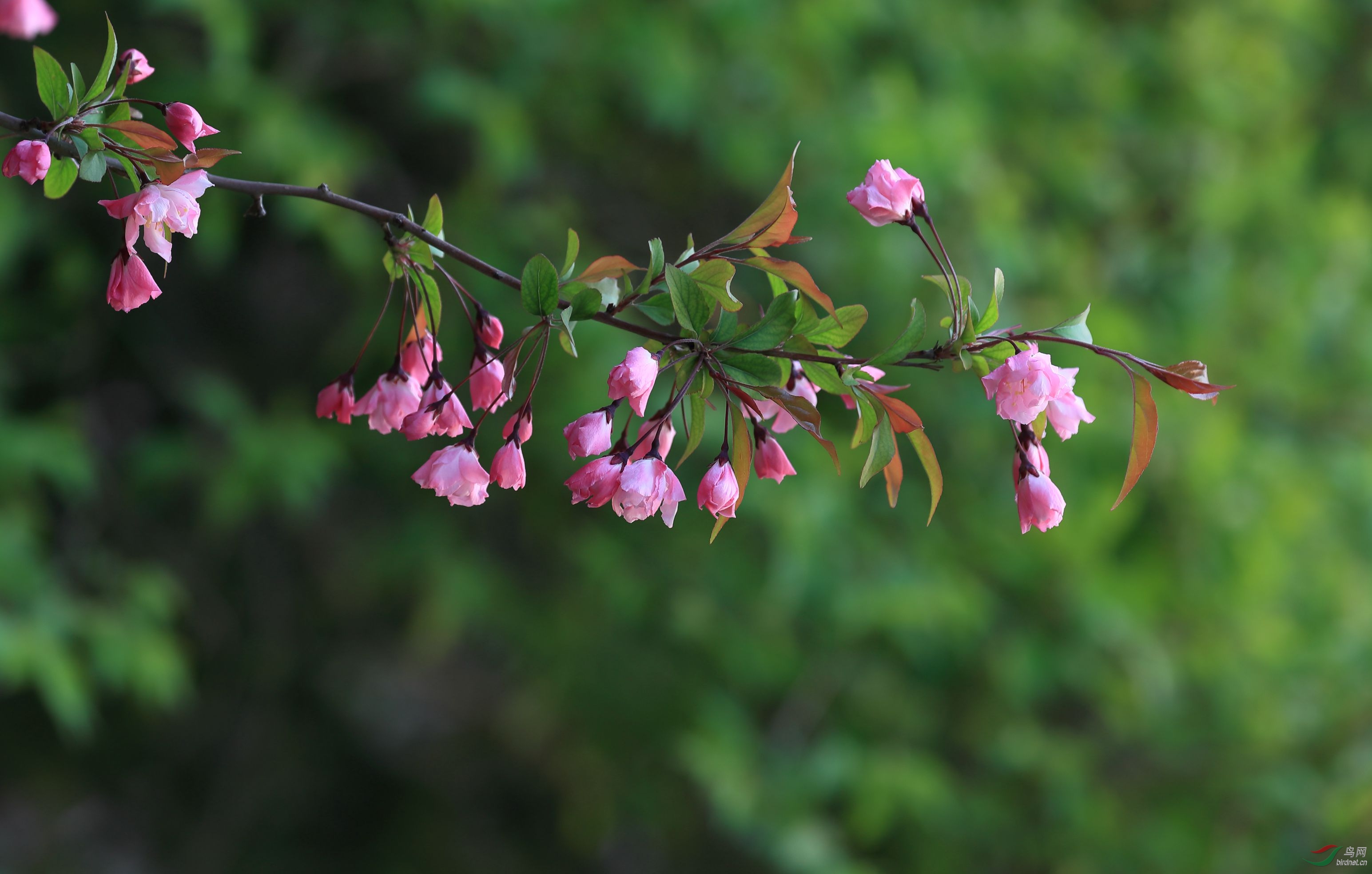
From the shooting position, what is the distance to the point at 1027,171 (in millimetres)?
2311

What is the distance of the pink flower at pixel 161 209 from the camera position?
1.52 ft

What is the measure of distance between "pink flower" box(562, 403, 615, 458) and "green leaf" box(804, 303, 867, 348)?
0.37ft

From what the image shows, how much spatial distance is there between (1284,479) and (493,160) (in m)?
1.78

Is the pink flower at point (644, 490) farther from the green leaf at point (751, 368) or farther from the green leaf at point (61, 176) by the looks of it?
the green leaf at point (61, 176)

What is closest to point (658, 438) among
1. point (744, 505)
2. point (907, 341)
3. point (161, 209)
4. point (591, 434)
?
point (591, 434)

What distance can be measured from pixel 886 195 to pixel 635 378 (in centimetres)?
18

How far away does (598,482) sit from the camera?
50 centimetres

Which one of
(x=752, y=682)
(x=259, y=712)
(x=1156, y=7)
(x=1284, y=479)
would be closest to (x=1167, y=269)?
(x=1284, y=479)

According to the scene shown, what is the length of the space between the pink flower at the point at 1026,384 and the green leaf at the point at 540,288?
0.21 meters

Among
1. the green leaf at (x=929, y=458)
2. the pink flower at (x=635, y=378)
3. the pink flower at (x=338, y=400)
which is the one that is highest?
the green leaf at (x=929, y=458)

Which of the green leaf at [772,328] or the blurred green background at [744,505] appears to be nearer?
the green leaf at [772,328]

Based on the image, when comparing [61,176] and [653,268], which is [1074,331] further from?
[61,176]

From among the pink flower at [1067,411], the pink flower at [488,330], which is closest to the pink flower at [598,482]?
the pink flower at [488,330]

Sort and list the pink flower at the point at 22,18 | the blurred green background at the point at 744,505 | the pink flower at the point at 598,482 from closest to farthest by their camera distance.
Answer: the pink flower at the point at 22,18 < the pink flower at the point at 598,482 < the blurred green background at the point at 744,505
